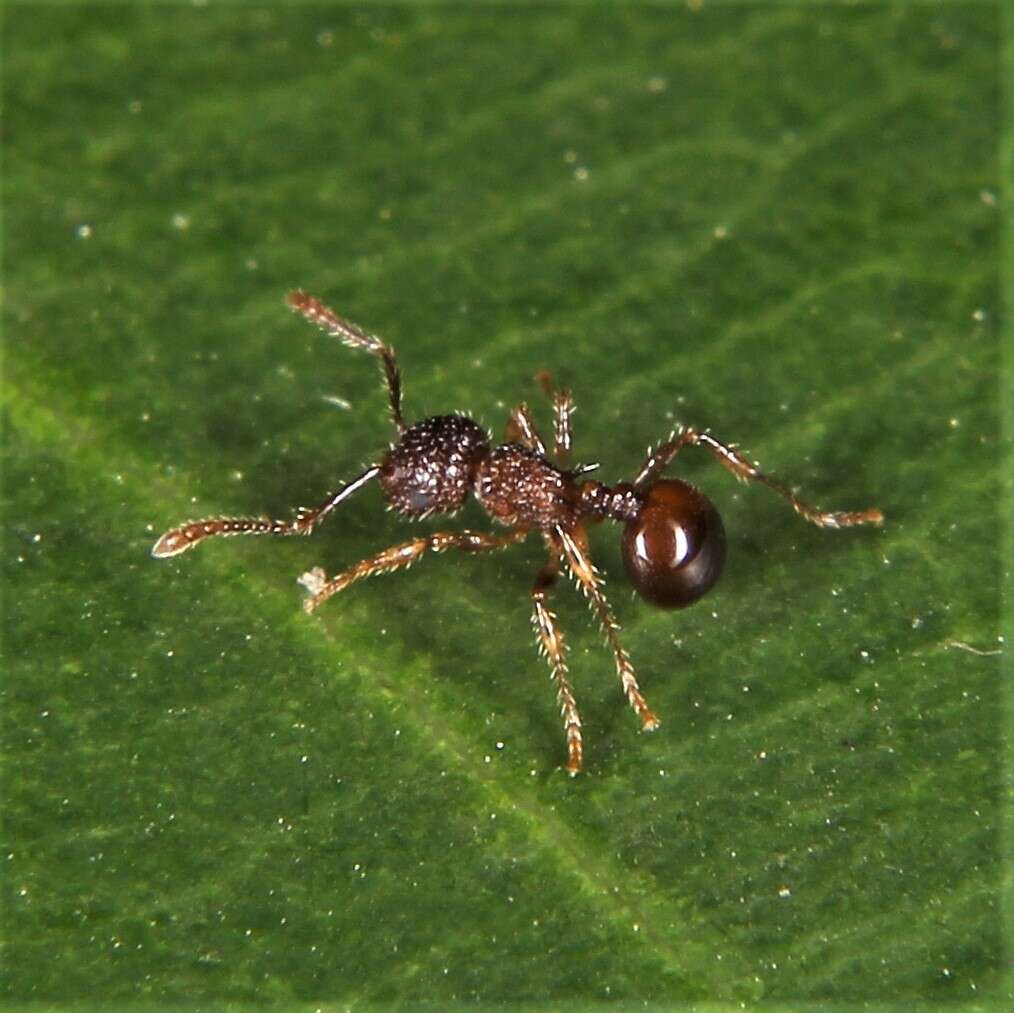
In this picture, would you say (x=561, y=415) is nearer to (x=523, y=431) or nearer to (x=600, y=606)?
(x=523, y=431)

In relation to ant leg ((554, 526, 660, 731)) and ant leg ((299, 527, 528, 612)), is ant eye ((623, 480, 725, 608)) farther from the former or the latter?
ant leg ((299, 527, 528, 612))

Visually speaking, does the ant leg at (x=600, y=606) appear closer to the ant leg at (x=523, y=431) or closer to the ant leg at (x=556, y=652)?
the ant leg at (x=556, y=652)

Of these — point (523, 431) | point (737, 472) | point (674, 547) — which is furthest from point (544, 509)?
→ point (737, 472)

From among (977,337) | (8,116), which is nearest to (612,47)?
(977,337)

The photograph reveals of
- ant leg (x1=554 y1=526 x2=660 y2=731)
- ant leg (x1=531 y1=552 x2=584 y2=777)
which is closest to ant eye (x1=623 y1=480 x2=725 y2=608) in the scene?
ant leg (x1=554 y1=526 x2=660 y2=731)

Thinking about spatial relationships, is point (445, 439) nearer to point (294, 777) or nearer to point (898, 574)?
point (294, 777)
